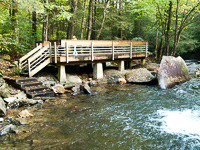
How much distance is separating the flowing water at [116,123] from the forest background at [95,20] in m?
5.26

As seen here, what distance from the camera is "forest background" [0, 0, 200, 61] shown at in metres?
13.1

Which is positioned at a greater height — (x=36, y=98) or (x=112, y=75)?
(x=112, y=75)

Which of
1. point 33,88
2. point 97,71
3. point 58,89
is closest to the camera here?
point 33,88

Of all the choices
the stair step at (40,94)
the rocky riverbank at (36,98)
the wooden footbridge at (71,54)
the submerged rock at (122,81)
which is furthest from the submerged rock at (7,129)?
the submerged rock at (122,81)

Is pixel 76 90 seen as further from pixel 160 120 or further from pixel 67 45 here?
pixel 160 120

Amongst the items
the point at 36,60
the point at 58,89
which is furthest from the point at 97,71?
the point at 36,60

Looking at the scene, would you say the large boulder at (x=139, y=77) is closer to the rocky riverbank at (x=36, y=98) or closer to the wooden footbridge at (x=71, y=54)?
the rocky riverbank at (x=36, y=98)

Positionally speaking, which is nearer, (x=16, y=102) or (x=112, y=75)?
(x=16, y=102)

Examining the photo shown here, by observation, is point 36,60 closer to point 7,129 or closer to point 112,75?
point 112,75

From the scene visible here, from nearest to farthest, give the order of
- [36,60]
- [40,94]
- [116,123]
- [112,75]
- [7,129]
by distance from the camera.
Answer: [7,129] < [116,123] < [40,94] < [36,60] < [112,75]

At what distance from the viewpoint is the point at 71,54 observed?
12188mm

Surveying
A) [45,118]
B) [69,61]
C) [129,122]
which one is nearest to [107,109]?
[129,122]

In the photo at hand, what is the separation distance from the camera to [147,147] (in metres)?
4.84

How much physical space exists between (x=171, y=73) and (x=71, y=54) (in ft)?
22.9
